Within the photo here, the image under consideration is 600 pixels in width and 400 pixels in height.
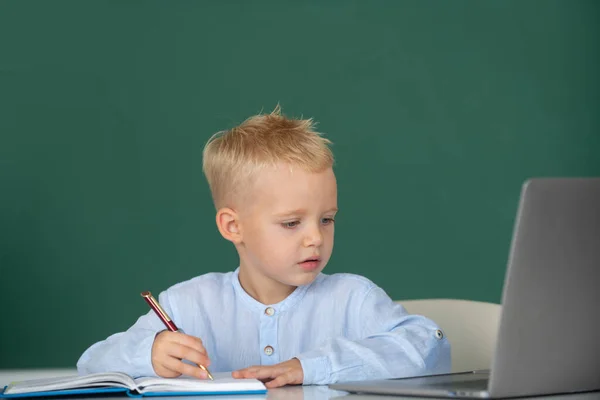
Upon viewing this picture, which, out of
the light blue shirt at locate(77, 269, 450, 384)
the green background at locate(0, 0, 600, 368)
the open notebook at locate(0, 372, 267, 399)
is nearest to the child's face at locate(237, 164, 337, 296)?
the light blue shirt at locate(77, 269, 450, 384)

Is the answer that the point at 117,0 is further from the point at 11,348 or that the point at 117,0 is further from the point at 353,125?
the point at 11,348

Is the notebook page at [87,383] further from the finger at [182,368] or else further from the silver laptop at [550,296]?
the silver laptop at [550,296]

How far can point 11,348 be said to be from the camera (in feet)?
9.73

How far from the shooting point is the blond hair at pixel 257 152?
159 cm

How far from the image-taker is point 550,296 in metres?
0.88

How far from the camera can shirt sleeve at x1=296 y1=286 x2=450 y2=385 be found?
1.29 m

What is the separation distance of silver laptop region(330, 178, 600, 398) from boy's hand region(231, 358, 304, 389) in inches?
13.2

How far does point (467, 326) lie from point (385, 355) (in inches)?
22.7

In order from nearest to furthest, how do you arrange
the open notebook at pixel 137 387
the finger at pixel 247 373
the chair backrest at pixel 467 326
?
A: 1. the open notebook at pixel 137 387
2. the finger at pixel 247 373
3. the chair backrest at pixel 467 326

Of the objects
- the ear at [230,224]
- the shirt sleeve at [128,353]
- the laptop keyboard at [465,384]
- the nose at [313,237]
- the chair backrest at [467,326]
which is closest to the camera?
the laptop keyboard at [465,384]

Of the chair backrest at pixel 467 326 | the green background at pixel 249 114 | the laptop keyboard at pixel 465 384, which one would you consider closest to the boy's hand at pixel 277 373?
the laptop keyboard at pixel 465 384

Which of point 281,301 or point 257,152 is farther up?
point 257,152

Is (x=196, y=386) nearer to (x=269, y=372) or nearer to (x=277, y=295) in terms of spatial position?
(x=269, y=372)

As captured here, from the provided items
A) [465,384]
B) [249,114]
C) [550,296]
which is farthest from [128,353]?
[249,114]
